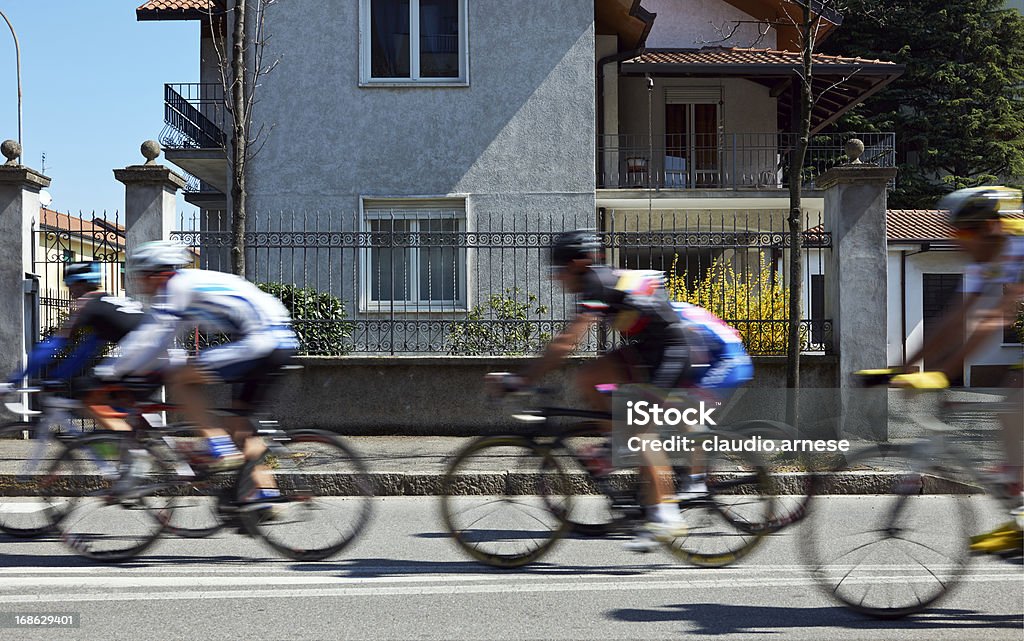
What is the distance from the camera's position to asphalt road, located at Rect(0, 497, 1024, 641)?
463 centimetres

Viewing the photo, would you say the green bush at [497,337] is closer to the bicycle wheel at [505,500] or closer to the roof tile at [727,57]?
the bicycle wheel at [505,500]

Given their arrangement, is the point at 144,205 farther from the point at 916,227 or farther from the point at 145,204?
the point at 916,227

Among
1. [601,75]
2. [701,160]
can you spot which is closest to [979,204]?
[601,75]

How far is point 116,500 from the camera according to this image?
5.72m

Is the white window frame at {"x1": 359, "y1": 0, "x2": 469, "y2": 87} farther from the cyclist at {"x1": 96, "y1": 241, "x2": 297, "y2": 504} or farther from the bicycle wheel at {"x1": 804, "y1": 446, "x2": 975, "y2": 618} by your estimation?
the bicycle wheel at {"x1": 804, "y1": 446, "x2": 975, "y2": 618}

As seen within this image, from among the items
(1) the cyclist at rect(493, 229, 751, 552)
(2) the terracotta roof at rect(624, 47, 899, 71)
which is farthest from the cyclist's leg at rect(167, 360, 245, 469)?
(2) the terracotta roof at rect(624, 47, 899, 71)

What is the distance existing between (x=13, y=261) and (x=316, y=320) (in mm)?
3333

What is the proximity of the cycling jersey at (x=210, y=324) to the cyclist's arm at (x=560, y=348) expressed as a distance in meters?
1.45

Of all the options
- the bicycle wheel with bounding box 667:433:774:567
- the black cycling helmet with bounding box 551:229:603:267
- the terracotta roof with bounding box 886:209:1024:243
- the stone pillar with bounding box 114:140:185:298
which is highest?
the terracotta roof with bounding box 886:209:1024:243

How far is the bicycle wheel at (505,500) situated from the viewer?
5445 millimetres

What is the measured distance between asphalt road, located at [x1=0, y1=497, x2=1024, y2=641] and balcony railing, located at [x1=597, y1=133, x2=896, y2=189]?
1407 centimetres

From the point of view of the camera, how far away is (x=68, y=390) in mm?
6102

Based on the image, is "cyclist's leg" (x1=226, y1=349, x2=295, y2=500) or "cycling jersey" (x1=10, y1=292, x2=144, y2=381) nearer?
"cyclist's leg" (x1=226, y1=349, x2=295, y2=500)

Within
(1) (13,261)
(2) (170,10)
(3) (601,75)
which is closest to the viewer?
(1) (13,261)
